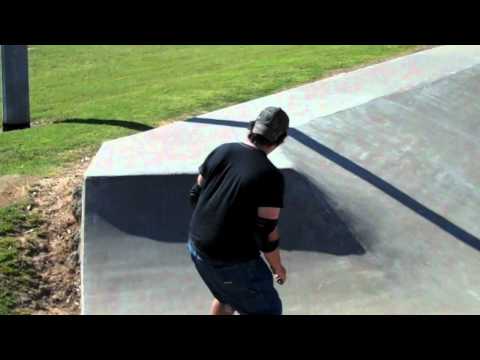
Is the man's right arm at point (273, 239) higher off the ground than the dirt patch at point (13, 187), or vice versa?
the man's right arm at point (273, 239)

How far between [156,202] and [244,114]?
246 centimetres

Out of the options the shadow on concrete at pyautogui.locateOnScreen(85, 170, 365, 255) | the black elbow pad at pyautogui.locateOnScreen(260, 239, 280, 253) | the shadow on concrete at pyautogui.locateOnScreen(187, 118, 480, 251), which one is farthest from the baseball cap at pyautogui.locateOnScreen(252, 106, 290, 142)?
the shadow on concrete at pyautogui.locateOnScreen(187, 118, 480, 251)

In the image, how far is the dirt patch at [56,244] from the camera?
229 inches

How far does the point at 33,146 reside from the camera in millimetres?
8375

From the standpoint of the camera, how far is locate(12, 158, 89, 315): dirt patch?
5828mm

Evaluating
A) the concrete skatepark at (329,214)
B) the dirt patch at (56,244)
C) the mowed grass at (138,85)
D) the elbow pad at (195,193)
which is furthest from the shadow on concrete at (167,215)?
the elbow pad at (195,193)

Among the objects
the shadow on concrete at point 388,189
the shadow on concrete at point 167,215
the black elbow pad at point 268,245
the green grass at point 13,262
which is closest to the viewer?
the black elbow pad at point 268,245

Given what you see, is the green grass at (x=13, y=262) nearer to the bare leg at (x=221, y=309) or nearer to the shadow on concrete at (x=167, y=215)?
the shadow on concrete at (x=167, y=215)

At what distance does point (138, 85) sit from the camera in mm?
12609

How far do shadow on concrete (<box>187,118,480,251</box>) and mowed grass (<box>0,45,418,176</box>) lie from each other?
214 centimetres

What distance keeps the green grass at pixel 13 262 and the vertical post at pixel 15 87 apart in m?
3.92

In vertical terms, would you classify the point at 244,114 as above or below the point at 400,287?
above
